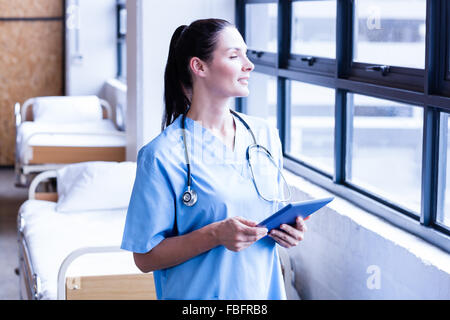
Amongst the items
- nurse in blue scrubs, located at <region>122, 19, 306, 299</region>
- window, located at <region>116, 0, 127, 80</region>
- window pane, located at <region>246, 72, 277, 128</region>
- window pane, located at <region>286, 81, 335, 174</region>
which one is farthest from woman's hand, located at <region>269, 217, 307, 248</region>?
window, located at <region>116, 0, 127, 80</region>

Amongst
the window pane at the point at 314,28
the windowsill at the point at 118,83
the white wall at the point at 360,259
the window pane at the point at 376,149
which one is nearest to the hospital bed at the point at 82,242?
the white wall at the point at 360,259

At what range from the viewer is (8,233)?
5328 millimetres

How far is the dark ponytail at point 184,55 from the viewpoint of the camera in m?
1.53

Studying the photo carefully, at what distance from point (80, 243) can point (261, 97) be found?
138 centimetres

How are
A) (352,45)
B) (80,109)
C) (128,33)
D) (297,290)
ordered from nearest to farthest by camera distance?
(352,45)
(297,290)
(128,33)
(80,109)

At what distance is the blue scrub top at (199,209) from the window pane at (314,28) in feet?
5.16

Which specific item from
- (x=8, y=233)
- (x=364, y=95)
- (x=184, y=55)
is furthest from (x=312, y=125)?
(x=8, y=233)

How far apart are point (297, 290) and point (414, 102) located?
1122 millimetres

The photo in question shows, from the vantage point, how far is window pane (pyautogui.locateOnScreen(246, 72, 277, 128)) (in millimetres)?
4035

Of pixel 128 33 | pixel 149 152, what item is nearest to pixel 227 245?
pixel 149 152

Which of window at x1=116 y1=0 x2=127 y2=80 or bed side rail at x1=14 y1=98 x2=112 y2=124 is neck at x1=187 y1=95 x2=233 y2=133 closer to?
bed side rail at x1=14 y1=98 x2=112 y2=124
